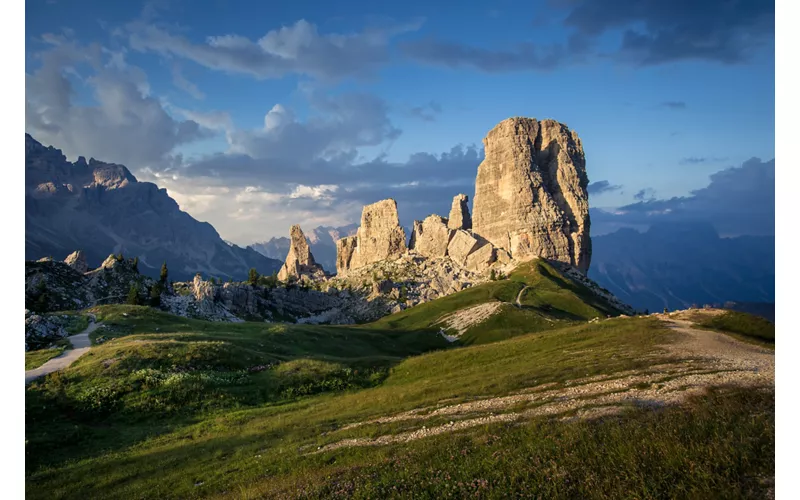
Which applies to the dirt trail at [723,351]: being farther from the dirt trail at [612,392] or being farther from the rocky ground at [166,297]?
the rocky ground at [166,297]

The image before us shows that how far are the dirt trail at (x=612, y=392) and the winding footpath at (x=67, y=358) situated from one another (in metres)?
34.6

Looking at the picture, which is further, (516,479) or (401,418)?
(401,418)

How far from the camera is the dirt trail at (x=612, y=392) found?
919 inches

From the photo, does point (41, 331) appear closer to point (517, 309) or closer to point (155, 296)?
point (155, 296)

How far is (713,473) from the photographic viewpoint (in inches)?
472

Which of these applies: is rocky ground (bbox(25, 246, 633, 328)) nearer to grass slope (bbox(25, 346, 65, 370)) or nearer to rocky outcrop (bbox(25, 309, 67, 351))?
rocky outcrop (bbox(25, 309, 67, 351))

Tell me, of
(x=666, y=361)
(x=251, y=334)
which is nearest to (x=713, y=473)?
(x=666, y=361)

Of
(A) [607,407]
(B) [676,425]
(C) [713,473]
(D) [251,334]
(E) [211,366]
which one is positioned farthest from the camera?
(D) [251,334]

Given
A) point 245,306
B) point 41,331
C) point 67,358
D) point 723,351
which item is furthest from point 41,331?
point 245,306

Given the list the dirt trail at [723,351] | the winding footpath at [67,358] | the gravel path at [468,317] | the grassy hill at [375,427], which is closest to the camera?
the grassy hill at [375,427]

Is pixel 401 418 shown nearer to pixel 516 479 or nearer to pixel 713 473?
pixel 516 479

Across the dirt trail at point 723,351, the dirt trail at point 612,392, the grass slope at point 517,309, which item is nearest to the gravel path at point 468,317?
the grass slope at point 517,309
